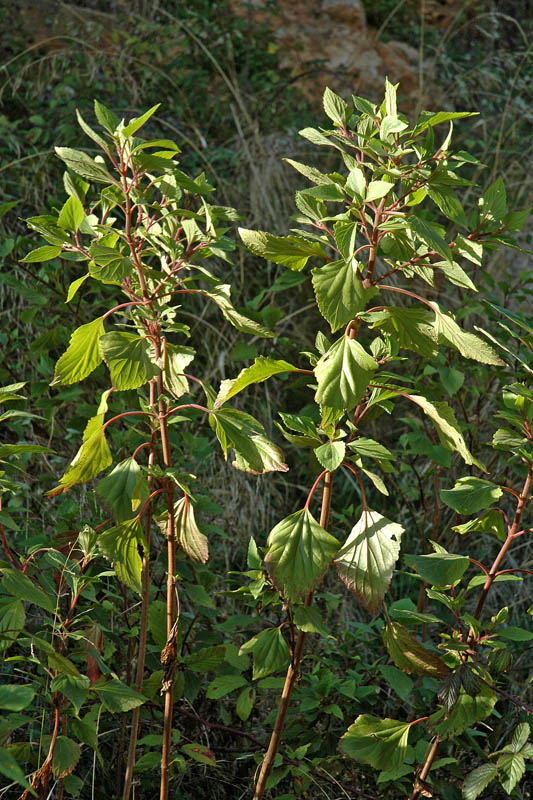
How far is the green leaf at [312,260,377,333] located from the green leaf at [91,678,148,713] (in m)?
0.70

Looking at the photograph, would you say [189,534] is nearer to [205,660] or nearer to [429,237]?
[205,660]

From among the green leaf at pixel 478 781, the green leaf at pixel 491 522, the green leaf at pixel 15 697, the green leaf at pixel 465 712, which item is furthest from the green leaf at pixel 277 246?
the green leaf at pixel 478 781

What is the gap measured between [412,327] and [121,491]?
0.52 metres

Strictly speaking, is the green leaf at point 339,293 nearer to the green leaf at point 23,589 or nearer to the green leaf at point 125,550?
the green leaf at point 125,550

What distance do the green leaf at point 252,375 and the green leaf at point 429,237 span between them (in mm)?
288

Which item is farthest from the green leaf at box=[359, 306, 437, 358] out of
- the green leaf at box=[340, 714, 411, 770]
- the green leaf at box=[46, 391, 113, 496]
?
the green leaf at box=[340, 714, 411, 770]

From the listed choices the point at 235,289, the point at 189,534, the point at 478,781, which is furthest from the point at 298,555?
the point at 235,289

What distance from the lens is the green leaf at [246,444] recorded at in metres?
1.27

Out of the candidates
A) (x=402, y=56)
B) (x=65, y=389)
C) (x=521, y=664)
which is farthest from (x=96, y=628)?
(x=402, y=56)

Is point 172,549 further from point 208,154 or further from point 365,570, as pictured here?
point 208,154

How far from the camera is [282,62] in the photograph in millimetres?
4758

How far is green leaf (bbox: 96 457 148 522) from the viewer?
1.27 meters

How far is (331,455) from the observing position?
1.25 metres

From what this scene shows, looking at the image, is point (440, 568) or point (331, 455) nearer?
point (331, 455)
